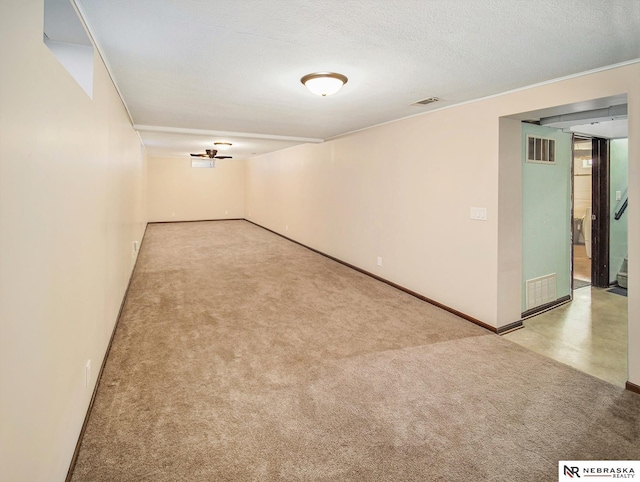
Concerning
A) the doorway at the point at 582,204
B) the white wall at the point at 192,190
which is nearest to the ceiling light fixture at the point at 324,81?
the doorway at the point at 582,204

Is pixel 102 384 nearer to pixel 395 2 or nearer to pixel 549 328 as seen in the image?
pixel 395 2

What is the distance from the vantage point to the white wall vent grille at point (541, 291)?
4023mm

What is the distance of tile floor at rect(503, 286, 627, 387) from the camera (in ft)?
9.48

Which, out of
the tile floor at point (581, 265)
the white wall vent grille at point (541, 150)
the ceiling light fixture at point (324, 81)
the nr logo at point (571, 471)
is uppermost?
the ceiling light fixture at point (324, 81)

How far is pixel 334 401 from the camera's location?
7.63 ft

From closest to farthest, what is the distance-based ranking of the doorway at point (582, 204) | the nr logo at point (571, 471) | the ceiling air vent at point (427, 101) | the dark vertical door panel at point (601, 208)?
the nr logo at point (571, 471) < the ceiling air vent at point (427, 101) < the dark vertical door panel at point (601, 208) < the doorway at point (582, 204)

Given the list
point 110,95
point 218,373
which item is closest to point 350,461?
point 218,373

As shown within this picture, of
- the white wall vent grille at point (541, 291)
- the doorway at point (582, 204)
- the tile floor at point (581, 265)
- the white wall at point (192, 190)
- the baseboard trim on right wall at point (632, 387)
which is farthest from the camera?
the white wall at point (192, 190)

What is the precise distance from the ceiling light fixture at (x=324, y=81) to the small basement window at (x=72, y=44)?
1481mm

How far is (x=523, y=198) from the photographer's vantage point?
12.6 ft

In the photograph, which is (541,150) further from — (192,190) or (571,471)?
(192,190)

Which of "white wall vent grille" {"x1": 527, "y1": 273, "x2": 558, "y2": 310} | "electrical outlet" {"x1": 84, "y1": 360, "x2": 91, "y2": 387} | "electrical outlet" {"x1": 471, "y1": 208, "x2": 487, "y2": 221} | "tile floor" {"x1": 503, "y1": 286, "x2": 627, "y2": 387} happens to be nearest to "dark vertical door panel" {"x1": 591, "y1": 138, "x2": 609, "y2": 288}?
"tile floor" {"x1": 503, "y1": 286, "x2": 627, "y2": 387}

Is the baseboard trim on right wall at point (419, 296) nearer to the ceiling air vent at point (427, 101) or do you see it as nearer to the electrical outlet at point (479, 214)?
the electrical outlet at point (479, 214)

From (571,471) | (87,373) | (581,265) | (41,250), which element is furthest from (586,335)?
(41,250)
